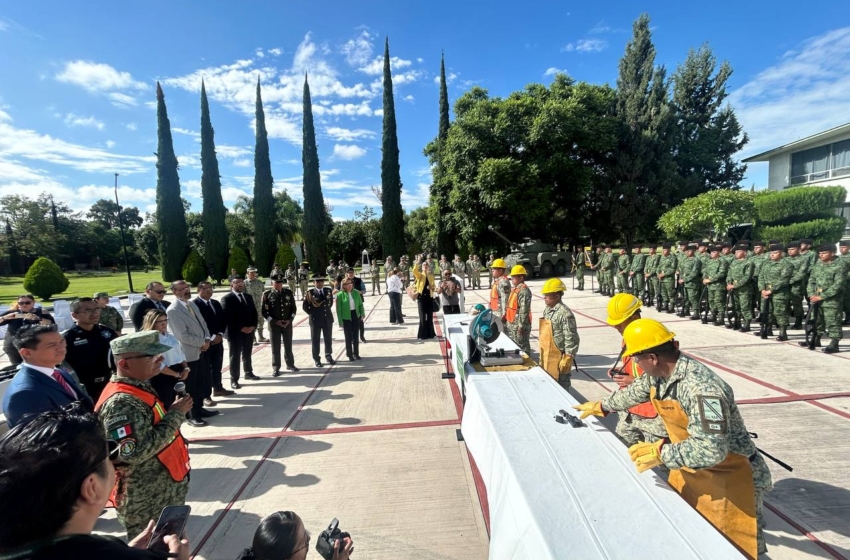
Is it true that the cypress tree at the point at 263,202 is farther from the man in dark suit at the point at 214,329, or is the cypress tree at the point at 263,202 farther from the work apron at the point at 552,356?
the work apron at the point at 552,356

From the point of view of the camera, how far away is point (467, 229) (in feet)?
81.5

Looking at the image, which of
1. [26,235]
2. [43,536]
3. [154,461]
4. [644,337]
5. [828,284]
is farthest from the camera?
[26,235]

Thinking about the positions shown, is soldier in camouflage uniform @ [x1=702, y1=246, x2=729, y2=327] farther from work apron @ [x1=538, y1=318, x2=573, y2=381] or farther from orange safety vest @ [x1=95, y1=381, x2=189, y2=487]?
orange safety vest @ [x1=95, y1=381, x2=189, y2=487]

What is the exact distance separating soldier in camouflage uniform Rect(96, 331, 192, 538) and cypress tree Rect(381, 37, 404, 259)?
29.5m

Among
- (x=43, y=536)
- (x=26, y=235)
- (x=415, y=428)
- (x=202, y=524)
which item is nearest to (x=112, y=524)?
(x=202, y=524)

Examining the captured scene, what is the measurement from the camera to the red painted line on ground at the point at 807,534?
2568mm

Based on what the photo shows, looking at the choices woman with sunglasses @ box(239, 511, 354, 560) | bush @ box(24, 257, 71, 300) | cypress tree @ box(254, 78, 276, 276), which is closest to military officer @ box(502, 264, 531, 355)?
woman with sunglasses @ box(239, 511, 354, 560)

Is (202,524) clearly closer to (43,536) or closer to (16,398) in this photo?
(16,398)

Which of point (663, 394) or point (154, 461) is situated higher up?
point (663, 394)

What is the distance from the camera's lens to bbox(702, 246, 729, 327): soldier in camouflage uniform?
8.90 metres

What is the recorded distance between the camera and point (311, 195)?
32406 mm

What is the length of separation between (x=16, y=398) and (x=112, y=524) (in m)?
1.61

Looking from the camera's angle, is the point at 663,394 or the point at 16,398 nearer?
the point at 663,394

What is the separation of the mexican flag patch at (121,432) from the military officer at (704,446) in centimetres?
272
